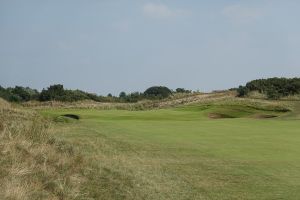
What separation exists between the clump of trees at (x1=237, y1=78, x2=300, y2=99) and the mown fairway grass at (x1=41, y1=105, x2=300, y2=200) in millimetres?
29170

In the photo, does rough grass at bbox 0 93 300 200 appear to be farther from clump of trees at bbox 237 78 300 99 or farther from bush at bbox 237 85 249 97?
bush at bbox 237 85 249 97

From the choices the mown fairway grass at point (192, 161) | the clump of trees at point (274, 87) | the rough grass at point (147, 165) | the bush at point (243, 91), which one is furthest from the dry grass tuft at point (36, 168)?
the bush at point (243, 91)

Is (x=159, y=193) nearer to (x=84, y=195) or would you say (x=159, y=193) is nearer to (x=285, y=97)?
(x=84, y=195)

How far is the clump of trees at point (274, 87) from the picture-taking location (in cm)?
4997

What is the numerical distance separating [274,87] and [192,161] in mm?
40019

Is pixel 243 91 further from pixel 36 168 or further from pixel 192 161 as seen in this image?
pixel 36 168

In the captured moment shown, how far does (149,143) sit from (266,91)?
36.5 metres

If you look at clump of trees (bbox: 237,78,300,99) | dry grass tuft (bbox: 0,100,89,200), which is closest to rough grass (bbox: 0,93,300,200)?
dry grass tuft (bbox: 0,100,89,200)

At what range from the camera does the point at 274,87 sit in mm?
51469

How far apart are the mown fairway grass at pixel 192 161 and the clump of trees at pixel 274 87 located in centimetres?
2917

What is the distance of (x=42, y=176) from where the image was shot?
8.27 metres

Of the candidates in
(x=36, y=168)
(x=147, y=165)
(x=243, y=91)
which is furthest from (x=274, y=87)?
(x=36, y=168)

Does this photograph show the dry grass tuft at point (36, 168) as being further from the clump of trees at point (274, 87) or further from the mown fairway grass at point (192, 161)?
the clump of trees at point (274, 87)

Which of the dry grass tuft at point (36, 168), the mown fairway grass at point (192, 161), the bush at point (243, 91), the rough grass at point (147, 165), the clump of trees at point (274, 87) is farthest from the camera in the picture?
the bush at point (243, 91)
